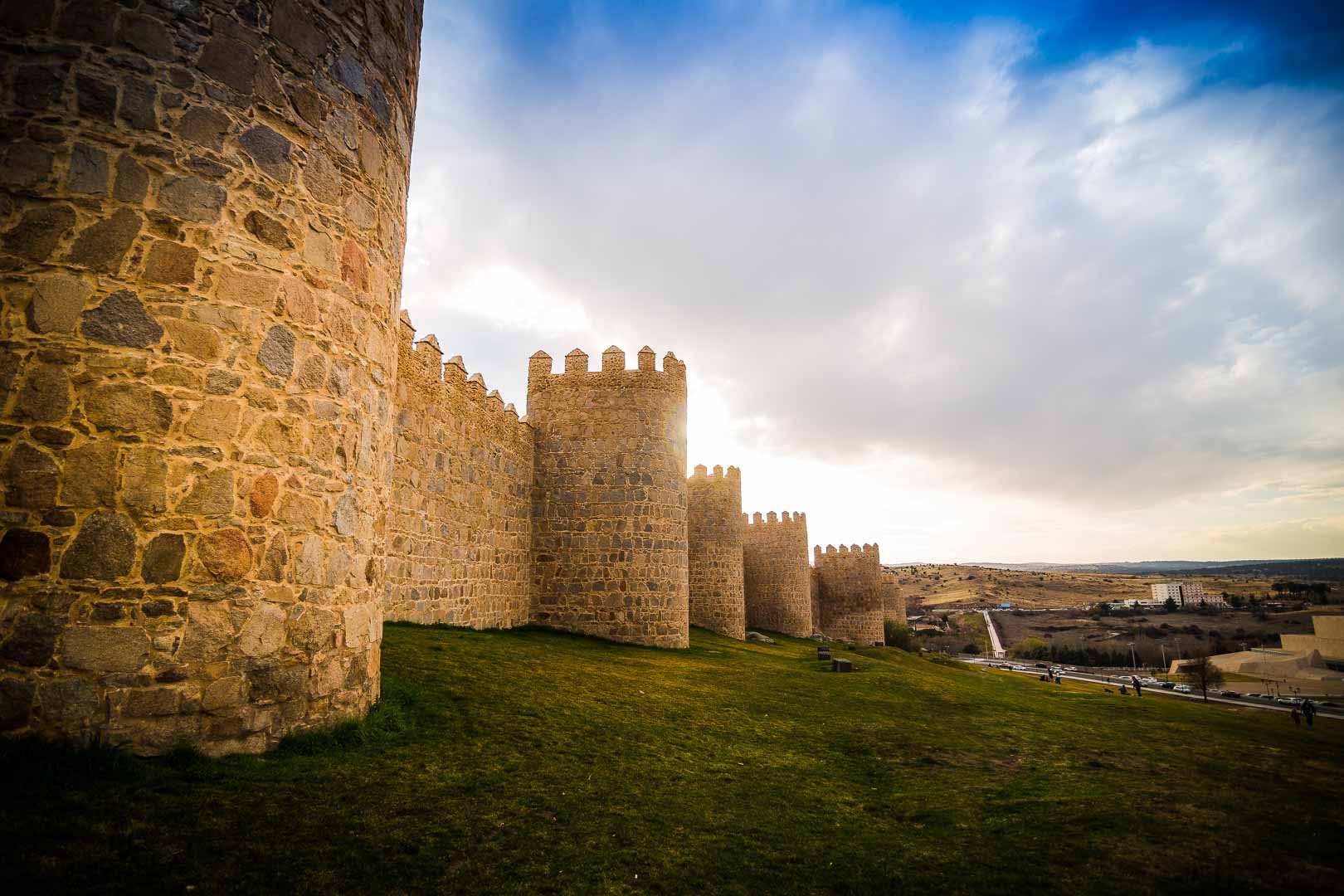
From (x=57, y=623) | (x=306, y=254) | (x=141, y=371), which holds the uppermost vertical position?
(x=306, y=254)

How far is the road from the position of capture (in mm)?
84438

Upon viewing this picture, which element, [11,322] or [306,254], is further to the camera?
[306,254]

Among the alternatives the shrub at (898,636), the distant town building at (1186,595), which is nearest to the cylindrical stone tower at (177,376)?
the shrub at (898,636)

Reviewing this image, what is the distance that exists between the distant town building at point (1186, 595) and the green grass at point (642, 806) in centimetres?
15153

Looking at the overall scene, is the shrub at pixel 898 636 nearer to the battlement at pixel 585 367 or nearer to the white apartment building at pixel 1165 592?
the battlement at pixel 585 367

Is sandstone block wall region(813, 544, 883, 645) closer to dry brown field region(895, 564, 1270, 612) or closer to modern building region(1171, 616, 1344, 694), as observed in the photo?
modern building region(1171, 616, 1344, 694)

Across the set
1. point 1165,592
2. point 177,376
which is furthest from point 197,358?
point 1165,592

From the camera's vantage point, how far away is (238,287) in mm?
4605

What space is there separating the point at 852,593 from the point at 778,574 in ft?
29.2

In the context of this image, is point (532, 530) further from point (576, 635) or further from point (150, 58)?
point (150, 58)

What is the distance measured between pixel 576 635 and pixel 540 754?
38.1 ft

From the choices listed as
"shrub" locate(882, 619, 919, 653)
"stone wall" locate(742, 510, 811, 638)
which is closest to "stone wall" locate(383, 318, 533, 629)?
"stone wall" locate(742, 510, 811, 638)

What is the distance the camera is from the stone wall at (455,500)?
12.3 metres

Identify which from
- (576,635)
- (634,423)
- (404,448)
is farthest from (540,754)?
(634,423)
